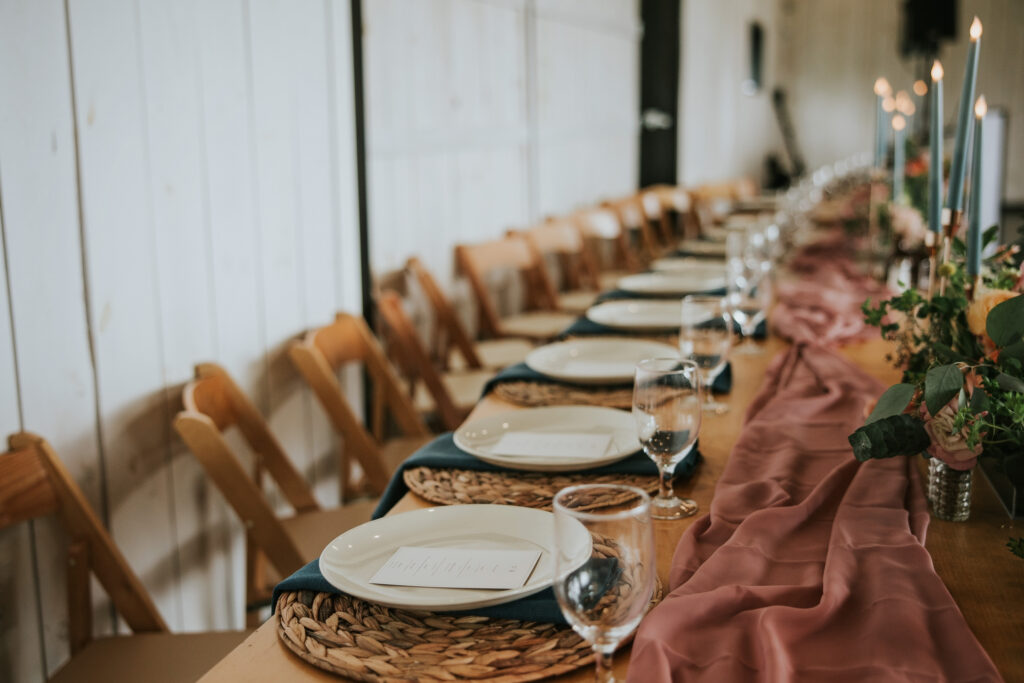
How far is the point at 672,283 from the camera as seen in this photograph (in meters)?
3.10

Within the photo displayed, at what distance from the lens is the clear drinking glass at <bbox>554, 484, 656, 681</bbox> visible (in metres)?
0.79

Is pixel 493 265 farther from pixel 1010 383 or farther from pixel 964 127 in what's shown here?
pixel 1010 383

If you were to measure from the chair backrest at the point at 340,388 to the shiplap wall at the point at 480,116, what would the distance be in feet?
3.44

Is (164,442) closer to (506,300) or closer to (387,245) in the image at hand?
(387,245)

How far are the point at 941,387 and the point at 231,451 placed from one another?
4.62ft

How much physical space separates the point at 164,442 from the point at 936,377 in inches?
64.4

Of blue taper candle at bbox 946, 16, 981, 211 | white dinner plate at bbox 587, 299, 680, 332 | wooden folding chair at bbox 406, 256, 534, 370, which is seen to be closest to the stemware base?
blue taper candle at bbox 946, 16, 981, 211

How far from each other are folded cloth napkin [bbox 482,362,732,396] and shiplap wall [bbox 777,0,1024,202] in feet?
38.9

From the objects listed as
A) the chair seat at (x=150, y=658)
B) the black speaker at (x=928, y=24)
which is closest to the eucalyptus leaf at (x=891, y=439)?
the chair seat at (x=150, y=658)

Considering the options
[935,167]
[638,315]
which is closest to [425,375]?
[638,315]

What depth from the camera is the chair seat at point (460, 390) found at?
3232 millimetres

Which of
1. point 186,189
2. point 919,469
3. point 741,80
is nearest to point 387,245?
point 186,189

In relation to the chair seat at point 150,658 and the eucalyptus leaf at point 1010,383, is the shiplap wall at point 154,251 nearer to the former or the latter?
the chair seat at point 150,658

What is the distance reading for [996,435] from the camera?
3.86ft
